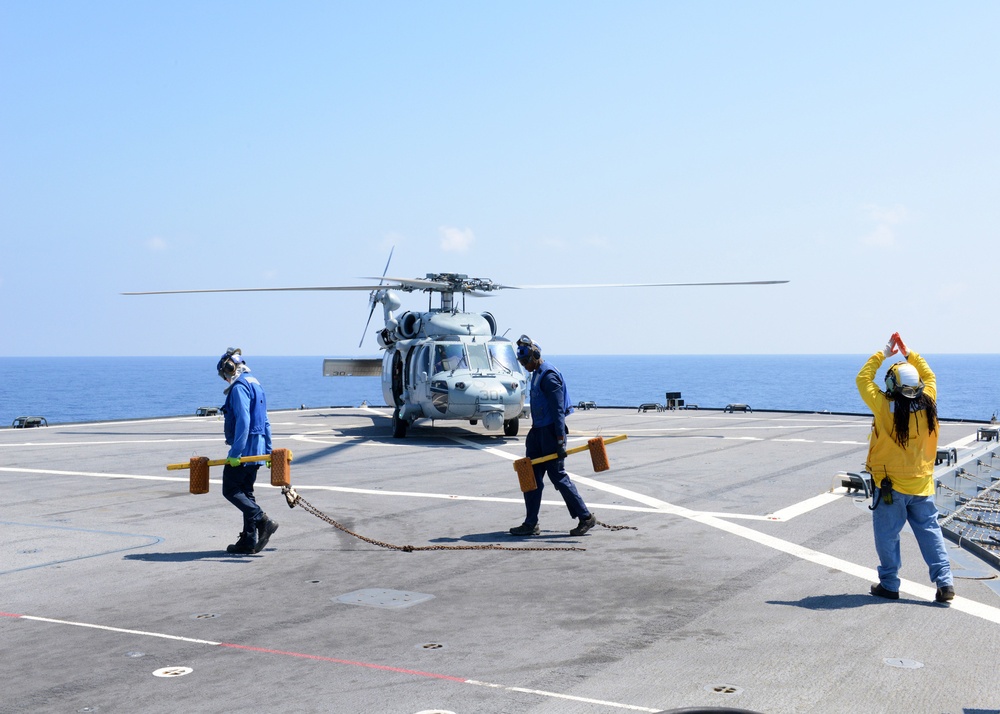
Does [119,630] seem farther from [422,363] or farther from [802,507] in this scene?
[422,363]

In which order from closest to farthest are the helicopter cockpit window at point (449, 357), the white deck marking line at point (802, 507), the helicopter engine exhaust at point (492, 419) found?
the white deck marking line at point (802, 507), the helicopter engine exhaust at point (492, 419), the helicopter cockpit window at point (449, 357)

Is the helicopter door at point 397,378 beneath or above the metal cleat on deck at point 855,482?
above

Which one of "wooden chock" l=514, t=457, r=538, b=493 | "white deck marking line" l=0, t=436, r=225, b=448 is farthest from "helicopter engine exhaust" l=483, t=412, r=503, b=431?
"wooden chock" l=514, t=457, r=538, b=493

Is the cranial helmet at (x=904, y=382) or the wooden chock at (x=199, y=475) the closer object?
the cranial helmet at (x=904, y=382)

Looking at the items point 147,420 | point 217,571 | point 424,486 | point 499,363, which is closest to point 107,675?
point 217,571

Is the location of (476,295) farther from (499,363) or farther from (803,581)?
(803,581)

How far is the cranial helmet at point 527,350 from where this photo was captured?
10.4 meters

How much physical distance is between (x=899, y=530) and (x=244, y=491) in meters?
6.27

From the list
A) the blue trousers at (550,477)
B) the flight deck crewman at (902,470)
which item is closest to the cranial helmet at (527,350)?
the blue trousers at (550,477)

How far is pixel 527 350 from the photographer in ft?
34.3

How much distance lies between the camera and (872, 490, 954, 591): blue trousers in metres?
7.03

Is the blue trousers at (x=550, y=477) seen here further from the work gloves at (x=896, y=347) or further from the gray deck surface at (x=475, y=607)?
the work gloves at (x=896, y=347)

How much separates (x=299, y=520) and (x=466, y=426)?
15396 mm

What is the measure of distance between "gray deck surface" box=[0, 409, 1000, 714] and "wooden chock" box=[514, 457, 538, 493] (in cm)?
61
